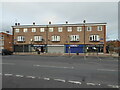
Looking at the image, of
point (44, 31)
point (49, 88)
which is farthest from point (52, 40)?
point (49, 88)

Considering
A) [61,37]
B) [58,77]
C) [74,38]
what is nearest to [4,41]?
[61,37]

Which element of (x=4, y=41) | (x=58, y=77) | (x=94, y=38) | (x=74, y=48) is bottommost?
(x=58, y=77)

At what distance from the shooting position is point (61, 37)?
40.5m

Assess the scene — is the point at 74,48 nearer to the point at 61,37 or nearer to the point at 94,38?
the point at 61,37

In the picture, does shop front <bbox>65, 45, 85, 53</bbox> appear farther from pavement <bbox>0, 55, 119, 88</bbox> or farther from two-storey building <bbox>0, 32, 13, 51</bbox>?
pavement <bbox>0, 55, 119, 88</bbox>

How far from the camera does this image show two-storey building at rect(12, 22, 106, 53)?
38594 mm

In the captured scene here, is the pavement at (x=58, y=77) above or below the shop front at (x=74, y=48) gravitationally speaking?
below

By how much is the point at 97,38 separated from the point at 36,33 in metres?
21.0

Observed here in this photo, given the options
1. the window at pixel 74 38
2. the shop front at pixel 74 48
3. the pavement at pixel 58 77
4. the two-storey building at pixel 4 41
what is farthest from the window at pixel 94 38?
the two-storey building at pixel 4 41

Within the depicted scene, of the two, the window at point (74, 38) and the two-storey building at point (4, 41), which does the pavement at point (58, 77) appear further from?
the two-storey building at point (4, 41)

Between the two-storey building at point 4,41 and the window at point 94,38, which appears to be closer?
the window at point 94,38

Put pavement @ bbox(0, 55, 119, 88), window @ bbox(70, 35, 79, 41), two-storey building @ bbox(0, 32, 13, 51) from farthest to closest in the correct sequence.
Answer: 1. two-storey building @ bbox(0, 32, 13, 51)
2. window @ bbox(70, 35, 79, 41)
3. pavement @ bbox(0, 55, 119, 88)

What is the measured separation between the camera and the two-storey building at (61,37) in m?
38.6

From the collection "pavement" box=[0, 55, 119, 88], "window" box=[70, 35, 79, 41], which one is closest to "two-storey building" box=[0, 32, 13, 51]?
"window" box=[70, 35, 79, 41]
